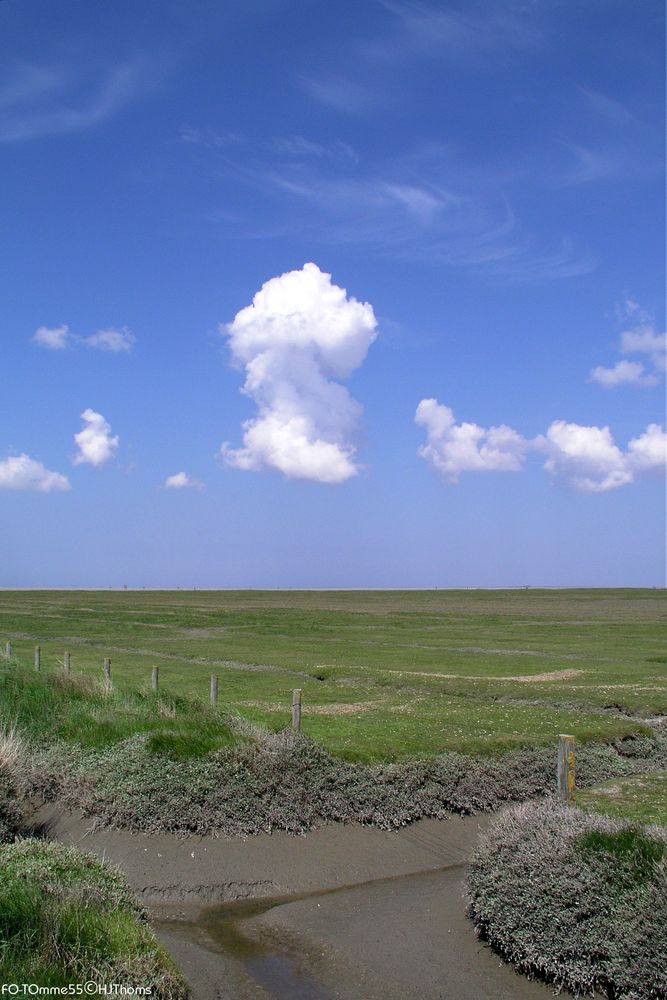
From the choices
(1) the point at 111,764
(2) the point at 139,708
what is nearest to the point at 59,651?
(2) the point at 139,708

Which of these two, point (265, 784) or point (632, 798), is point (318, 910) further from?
point (632, 798)

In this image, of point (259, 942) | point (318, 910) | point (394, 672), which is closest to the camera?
point (259, 942)

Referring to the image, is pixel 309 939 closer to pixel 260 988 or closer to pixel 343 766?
pixel 260 988

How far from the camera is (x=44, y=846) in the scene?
440 inches

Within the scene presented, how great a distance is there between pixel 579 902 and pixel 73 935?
6.06 m

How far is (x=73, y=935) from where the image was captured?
8.31m

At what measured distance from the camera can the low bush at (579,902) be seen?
29.7 ft

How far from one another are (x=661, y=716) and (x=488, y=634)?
43.2 metres

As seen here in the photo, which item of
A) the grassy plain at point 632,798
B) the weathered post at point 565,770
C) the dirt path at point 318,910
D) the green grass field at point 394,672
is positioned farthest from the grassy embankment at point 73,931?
the grassy plain at point 632,798

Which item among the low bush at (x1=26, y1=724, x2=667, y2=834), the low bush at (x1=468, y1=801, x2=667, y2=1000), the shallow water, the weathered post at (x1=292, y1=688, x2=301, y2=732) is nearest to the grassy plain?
the low bush at (x1=26, y1=724, x2=667, y2=834)

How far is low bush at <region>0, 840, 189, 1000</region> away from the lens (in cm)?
777

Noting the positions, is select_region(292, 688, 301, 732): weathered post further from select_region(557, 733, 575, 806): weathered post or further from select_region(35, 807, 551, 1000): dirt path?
select_region(557, 733, 575, 806): weathered post

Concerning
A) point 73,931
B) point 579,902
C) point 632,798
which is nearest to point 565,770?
point 579,902

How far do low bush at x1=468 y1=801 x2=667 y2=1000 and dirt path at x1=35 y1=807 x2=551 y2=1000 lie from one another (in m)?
0.42
